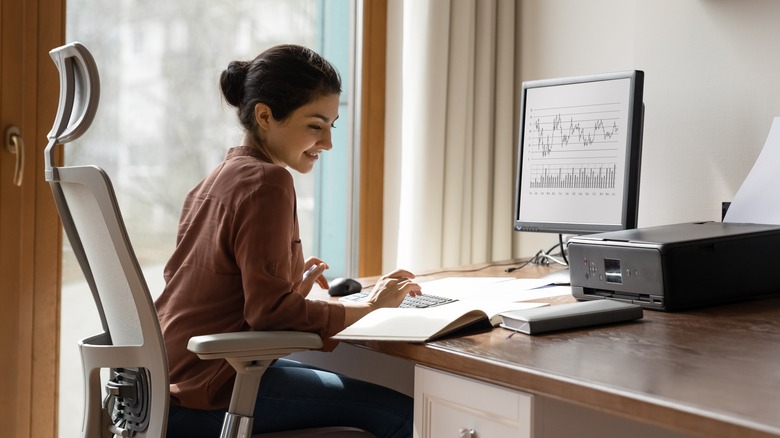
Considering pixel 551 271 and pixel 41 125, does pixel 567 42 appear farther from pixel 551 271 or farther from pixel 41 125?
A: pixel 41 125

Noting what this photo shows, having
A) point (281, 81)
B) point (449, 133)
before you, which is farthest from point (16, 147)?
point (449, 133)

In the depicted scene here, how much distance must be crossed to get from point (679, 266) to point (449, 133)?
1357 millimetres

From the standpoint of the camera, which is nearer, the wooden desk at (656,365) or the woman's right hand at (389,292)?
the wooden desk at (656,365)

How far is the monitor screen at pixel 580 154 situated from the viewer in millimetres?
1798

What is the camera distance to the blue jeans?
1274 millimetres

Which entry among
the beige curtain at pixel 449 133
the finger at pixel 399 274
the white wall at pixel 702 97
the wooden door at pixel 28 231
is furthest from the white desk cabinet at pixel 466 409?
the beige curtain at pixel 449 133

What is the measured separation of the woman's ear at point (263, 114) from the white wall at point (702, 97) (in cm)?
105

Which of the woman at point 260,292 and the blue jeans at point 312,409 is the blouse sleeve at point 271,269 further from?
the blue jeans at point 312,409

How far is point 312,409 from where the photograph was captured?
1329 millimetres

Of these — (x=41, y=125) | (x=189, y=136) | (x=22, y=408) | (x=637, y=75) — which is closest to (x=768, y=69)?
(x=637, y=75)

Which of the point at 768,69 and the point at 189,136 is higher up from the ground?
the point at 768,69

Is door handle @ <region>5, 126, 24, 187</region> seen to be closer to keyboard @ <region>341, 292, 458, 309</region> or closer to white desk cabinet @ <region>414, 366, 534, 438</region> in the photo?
keyboard @ <region>341, 292, 458, 309</region>

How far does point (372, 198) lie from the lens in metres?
2.71

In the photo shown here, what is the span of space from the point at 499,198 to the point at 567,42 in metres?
0.56
